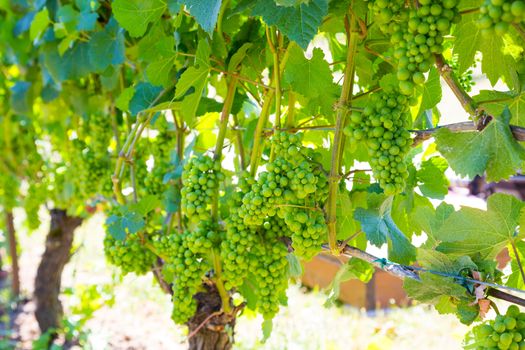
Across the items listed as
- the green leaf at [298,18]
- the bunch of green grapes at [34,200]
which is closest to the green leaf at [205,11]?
the green leaf at [298,18]

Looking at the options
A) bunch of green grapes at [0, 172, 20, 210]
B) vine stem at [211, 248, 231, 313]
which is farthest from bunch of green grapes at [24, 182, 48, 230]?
vine stem at [211, 248, 231, 313]

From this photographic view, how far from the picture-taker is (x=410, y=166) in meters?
1.28

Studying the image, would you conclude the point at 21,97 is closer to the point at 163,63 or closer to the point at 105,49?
the point at 105,49

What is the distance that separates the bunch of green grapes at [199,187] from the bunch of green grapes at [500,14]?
2.09 ft

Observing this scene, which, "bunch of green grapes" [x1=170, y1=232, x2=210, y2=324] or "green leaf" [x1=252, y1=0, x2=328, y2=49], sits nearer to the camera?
"green leaf" [x1=252, y1=0, x2=328, y2=49]

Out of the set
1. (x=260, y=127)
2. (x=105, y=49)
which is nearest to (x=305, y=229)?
(x=260, y=127)

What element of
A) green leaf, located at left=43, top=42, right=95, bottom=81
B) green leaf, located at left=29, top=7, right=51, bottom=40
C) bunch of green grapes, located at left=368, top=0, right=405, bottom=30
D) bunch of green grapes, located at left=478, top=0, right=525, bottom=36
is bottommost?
bunch of green grapes, located at left=478, top=0, right=525, bottom=36

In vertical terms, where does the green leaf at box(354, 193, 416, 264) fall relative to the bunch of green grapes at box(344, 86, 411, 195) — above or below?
below

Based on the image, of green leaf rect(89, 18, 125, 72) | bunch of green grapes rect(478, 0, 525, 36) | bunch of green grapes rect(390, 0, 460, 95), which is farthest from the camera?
green leaf rect(89, 18, 125, 72)

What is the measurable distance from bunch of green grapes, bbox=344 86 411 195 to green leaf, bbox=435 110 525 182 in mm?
63

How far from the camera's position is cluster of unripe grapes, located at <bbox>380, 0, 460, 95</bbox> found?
731 mm

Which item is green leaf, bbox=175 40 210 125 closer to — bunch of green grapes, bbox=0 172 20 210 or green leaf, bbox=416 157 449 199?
green leaf, bbox=416 157 449 199

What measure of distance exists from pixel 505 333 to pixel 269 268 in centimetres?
57

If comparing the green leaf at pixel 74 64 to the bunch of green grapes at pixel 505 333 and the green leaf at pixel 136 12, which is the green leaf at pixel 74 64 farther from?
the bunch of green grapes at pixel 505 333
